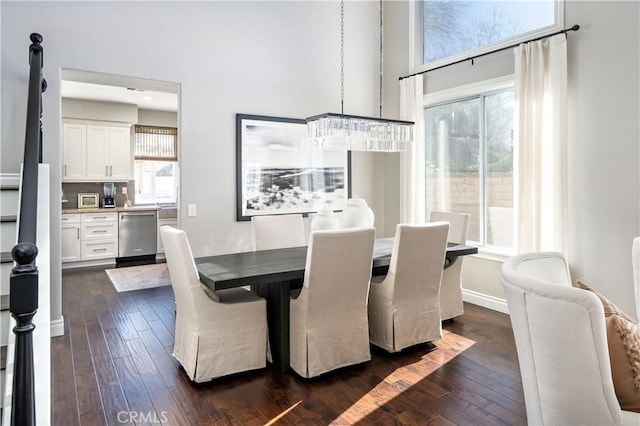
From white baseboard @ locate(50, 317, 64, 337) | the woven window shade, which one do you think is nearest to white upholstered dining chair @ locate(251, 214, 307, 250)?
white baseboard @ locate(50, 317, 64, 337)

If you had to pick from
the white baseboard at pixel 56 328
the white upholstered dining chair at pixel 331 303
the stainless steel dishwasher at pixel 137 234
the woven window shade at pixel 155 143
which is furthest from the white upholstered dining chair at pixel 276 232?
the woven window shade at pixel 155 143

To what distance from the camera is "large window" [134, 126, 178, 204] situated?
26.9 feet

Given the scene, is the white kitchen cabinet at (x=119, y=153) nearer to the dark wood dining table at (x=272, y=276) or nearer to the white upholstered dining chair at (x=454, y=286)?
the dark wood dining table at (x=272, y=276)

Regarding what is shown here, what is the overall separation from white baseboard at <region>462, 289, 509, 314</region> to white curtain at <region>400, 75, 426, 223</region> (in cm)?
104

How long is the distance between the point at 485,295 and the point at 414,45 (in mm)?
3114

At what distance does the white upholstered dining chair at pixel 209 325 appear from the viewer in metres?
2.74

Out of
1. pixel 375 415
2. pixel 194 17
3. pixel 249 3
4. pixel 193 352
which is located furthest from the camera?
pixel 249 3

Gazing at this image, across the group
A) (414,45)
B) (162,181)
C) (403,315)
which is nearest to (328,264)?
(403,315)

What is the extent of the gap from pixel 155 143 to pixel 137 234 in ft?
6.66

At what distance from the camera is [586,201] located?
3.65m

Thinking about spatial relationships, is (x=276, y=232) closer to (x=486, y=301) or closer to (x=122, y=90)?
(x=486, y=301)

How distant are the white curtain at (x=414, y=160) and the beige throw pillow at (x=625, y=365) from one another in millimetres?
3819

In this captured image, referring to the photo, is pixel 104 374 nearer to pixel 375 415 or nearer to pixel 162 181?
pixel 375 415

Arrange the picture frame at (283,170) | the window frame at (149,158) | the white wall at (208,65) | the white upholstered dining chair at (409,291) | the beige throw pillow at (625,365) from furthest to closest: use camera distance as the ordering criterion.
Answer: the window frame at (149,158), the picture frame at (283,170), the white wall at (208,65), the white upholstered dining chair at (409,291), the beige throw pillow at (625,365)
